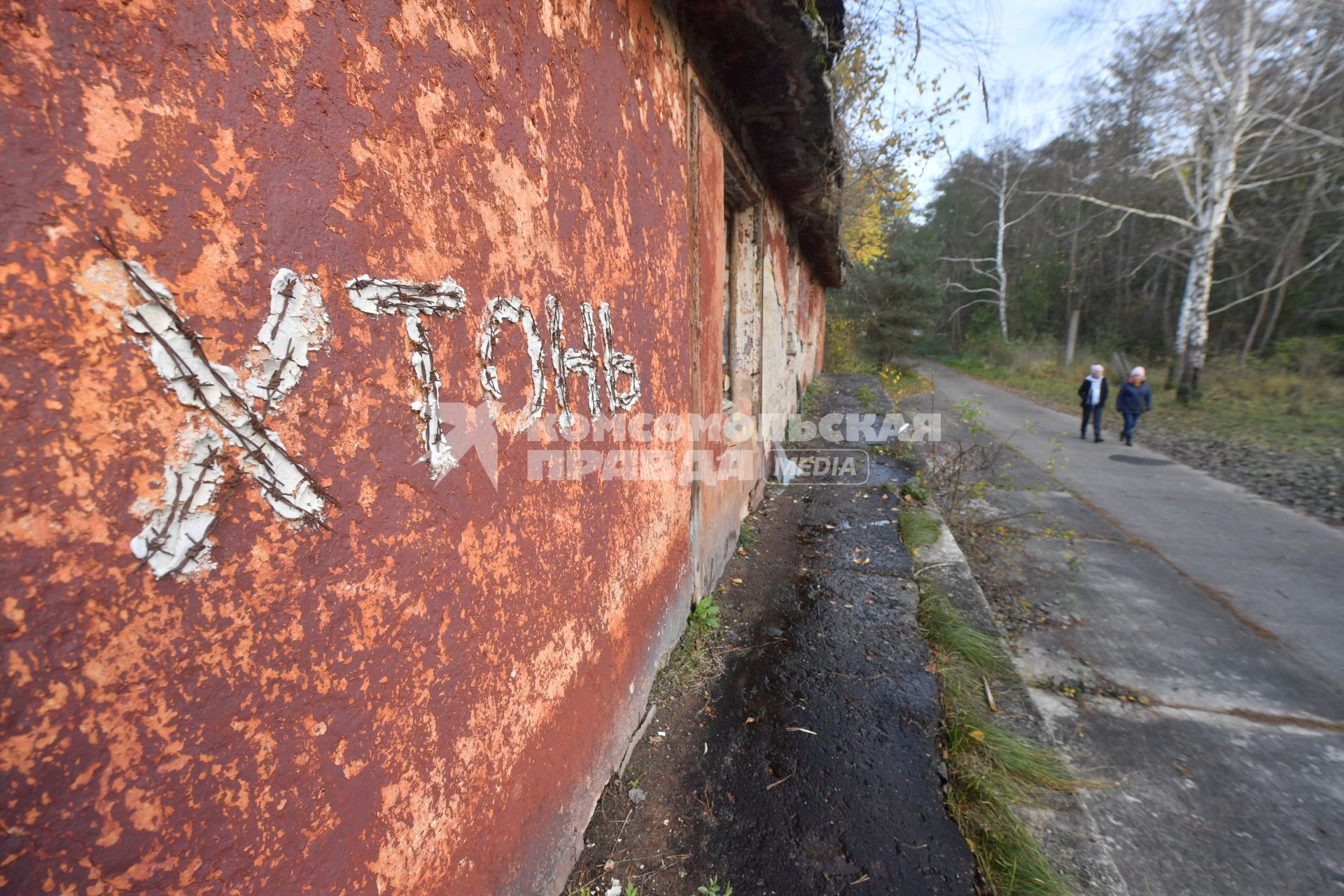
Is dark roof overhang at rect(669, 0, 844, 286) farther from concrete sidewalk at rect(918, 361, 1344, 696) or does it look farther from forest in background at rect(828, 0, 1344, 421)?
concrete sidewalk at rect(918, 361, 1344, 696)

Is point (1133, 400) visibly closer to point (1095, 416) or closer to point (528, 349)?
point (1095, 416)

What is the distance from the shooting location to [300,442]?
73 cm

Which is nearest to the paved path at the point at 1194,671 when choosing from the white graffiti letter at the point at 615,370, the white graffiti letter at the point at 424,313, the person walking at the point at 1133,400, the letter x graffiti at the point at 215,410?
the white graffiti letter at the point at 615,370

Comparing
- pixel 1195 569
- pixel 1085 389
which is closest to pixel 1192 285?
pixel 1085 389

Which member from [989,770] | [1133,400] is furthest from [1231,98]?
[989,770]

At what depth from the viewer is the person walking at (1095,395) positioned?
28.9ft

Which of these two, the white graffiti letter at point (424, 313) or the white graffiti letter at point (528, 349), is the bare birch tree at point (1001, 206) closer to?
the white graffiti letter at point (528, 349)

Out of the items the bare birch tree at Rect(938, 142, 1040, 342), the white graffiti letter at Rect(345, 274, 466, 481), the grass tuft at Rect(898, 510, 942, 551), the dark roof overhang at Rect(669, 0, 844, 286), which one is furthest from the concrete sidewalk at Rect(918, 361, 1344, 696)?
the bare birch tree at Rect(938, 142, 1040, 342)

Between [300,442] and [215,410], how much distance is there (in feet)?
0.35

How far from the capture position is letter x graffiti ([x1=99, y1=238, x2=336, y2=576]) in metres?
0.57

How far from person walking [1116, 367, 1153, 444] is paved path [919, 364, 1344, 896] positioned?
10.2 ft

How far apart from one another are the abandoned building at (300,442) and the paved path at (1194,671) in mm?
2055

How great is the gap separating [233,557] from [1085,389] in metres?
11.6

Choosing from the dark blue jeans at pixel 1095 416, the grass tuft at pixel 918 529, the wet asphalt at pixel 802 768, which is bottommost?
the wet asphalt at pixel 802 768
